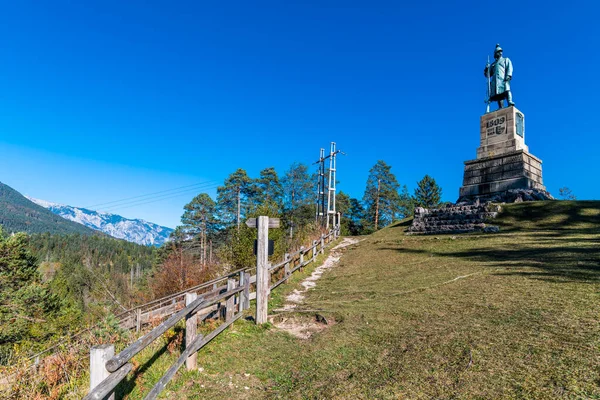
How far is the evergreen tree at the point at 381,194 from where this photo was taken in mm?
43906

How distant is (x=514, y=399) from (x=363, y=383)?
156 cm

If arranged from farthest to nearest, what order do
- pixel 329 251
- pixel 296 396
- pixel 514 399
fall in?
1. pixel 329 251
2. pixel 296 396
3. pixel 514 399

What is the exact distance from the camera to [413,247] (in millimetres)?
15156

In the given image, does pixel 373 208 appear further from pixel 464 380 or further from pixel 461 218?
pixel 464 380

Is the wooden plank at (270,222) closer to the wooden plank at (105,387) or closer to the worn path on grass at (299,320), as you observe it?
the worn path on grass at (299,320)

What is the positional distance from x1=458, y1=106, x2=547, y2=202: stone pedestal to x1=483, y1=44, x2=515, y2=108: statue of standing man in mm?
1512

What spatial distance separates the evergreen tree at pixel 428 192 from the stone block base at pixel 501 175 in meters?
24.1

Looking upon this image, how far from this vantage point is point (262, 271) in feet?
23.5

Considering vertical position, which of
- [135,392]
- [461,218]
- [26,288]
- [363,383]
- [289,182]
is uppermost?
[289,182]

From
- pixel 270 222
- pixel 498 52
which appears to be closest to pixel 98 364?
pixel 270 222

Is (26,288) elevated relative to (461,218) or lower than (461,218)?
lower

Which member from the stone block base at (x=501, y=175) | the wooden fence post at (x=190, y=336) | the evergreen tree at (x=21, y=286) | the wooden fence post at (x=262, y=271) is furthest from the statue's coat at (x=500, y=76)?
the evergreen tree at (x=21, y=286)

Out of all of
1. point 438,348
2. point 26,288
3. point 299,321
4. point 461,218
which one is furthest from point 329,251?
point 26,288

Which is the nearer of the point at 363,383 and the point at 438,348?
the point at 363,383
